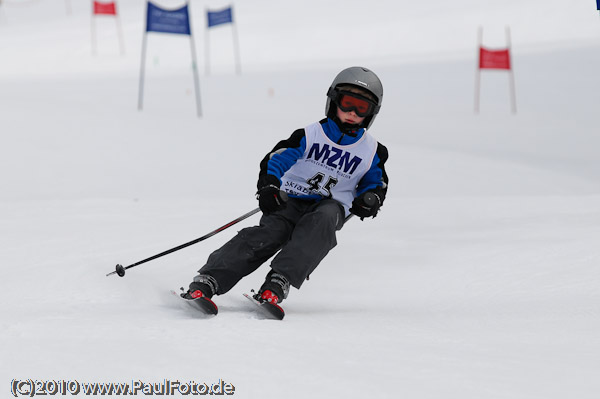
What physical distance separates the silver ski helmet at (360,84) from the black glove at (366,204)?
0.37m

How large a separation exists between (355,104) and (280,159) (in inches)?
16.4

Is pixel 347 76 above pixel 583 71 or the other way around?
above

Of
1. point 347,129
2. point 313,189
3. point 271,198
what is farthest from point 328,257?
point 271,198

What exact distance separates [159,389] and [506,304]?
2.01m

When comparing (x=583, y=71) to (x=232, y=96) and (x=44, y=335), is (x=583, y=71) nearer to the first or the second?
(x=232, y=96)

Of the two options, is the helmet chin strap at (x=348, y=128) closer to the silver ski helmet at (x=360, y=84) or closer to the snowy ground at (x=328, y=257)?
the silver ski helmet at (x=360, y=84)

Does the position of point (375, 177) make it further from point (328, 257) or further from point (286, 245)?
point (328, 257)

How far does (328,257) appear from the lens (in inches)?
179

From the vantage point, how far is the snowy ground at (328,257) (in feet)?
7.23

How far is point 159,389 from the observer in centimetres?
196

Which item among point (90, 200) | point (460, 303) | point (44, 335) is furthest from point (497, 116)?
point (44, 335)

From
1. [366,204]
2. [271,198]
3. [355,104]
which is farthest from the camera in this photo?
[355,104]

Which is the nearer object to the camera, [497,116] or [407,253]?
[407,253]

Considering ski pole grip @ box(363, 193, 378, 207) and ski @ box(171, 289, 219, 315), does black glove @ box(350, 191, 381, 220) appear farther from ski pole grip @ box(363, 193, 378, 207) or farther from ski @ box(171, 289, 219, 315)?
ski @ box(171, 289, 219, 315)
